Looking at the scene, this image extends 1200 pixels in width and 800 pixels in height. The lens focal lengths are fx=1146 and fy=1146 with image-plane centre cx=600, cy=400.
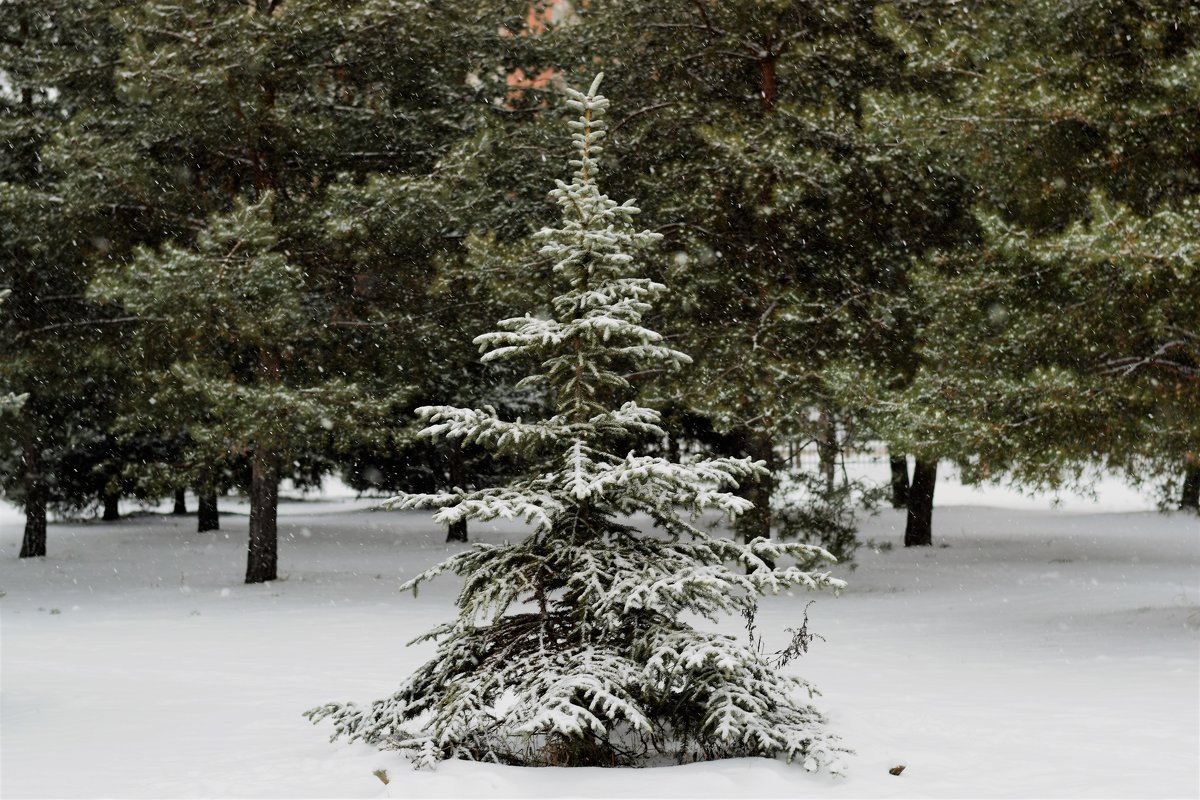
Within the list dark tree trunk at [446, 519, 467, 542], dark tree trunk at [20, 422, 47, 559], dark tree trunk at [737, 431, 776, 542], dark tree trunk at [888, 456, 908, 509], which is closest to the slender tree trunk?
dark tree trunk at [737, 431, 776, 542]

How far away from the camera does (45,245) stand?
1538 centimetres

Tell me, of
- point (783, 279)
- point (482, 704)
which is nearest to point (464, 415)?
point (482, 704)

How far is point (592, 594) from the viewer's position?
619cm

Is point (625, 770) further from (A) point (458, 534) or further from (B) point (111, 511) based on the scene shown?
(B) point (111, 511)

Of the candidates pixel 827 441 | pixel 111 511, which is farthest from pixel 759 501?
pixel 111 511

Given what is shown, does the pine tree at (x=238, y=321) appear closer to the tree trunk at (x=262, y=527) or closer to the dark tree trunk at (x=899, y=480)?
the tree trunk at (x=262, y=527)

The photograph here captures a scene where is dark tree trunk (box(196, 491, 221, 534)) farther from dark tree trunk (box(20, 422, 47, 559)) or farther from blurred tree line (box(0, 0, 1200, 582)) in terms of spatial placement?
blurred tree line (box(0, 0, 1200, 582))

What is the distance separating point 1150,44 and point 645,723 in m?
8.42

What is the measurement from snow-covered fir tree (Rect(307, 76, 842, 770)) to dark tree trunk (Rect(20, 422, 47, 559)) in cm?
1609

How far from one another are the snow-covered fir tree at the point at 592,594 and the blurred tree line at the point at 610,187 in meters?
4.80

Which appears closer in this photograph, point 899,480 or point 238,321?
point 238,321

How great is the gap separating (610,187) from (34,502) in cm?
1303

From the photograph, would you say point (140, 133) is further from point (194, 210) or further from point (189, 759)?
point (189, 759)

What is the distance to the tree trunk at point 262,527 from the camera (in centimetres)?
1666
